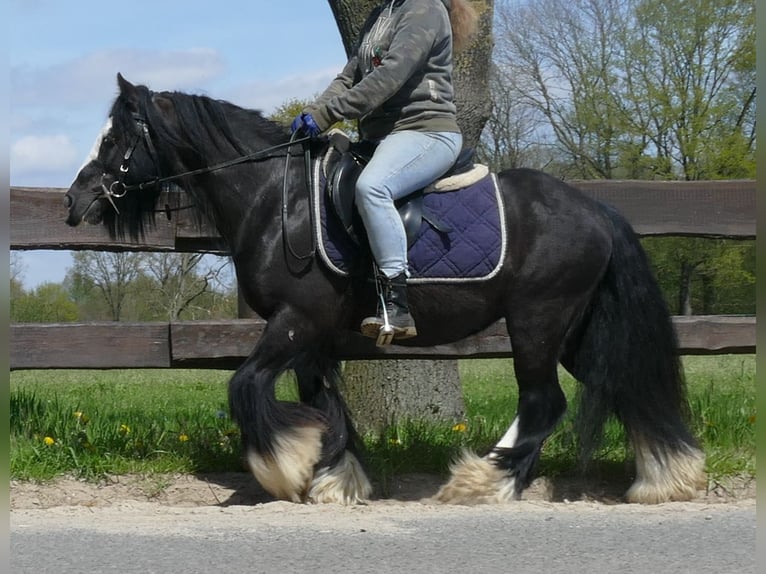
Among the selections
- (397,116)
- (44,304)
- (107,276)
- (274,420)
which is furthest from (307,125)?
(107,276)

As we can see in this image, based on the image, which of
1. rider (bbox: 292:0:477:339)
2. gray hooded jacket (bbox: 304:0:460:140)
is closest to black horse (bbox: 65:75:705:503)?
rider (bbox: 292:0:477:339)

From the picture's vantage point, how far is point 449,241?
5414 mm

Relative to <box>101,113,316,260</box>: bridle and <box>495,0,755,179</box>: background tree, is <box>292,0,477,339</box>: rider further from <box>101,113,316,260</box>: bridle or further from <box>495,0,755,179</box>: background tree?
<box>495,0,755,179</box>: background tree

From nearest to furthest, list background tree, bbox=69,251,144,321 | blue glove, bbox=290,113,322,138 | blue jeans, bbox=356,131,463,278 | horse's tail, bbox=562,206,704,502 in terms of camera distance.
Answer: blue jeans, bbox=356,131,463,278 → blue glove, bbox=290,113,322,138 → horse's tail, bbox=562,206,704,502 → background tree, bbox=69,251,144,321

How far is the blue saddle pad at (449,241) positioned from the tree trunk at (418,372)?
1831 millimetres

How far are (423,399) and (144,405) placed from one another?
2.66 metres

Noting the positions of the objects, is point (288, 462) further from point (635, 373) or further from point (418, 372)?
point (418, 372)

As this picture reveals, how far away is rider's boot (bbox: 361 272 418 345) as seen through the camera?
5215 millimetres

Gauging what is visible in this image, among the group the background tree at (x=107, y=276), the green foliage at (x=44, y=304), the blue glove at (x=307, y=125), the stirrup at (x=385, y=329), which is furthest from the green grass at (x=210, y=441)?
the background tree at (x=107, y=276)

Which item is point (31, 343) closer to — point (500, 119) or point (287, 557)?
point (287, 557)

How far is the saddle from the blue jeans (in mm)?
86

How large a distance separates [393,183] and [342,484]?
1.65m

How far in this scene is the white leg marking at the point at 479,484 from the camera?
17.8 feet

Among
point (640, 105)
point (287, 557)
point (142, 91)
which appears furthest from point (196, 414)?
point (640, 105)
